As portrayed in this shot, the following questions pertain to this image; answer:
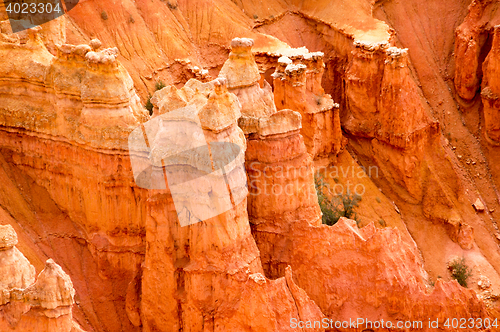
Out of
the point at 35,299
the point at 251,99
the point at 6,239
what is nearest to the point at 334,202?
the point at 251,99

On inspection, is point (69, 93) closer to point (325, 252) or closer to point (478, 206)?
point (325, 252)

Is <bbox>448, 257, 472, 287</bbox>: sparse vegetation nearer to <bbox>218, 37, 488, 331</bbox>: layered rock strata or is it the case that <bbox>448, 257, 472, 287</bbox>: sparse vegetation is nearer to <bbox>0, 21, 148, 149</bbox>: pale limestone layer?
<bbox>218, 37, 488, 331</bbox>: layered rock strata

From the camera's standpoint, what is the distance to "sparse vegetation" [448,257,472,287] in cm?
3791

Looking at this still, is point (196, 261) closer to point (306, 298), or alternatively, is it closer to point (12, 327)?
point (306, 298)

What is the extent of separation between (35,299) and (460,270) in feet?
85.0

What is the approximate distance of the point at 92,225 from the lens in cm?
2595

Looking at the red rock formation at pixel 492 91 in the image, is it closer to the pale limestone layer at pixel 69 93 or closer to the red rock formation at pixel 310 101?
the red rock formation at pixel 310 101

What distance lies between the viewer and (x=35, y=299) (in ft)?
57.8

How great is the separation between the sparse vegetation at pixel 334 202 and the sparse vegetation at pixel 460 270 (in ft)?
17.7

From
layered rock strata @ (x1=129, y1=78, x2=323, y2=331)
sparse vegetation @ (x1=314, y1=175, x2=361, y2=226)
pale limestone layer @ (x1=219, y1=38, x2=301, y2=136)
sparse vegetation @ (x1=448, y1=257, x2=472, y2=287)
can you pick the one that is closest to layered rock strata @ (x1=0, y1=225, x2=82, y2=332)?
layered rock strata @ (x1=129, y1=78, x2=323, y2=331)

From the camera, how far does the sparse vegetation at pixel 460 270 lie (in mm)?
37906

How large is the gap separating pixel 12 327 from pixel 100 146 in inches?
320

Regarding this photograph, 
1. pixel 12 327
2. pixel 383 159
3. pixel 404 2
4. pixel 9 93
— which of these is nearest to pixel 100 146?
pixel 9 93

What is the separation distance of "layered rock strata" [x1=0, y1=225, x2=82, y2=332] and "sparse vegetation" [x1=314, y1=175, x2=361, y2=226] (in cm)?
1961
